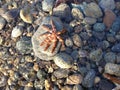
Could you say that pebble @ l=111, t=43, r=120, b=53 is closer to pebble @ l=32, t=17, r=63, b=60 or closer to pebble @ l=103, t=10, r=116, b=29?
pebble @ l=103, t=10, r=116, b=29

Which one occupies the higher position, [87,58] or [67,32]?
[67,32]

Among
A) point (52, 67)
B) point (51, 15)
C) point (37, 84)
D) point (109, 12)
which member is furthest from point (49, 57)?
point (109, 12)

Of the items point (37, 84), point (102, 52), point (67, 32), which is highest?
point (67, 32)

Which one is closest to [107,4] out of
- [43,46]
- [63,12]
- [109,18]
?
[109,18]

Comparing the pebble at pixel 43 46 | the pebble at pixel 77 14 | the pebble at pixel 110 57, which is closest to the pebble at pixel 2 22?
the pebble at pixel 43 46

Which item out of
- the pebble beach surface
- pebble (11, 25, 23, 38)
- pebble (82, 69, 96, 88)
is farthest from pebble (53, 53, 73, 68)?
pebble (11, 25, 23, 38)

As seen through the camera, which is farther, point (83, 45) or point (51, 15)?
point (51, 15)

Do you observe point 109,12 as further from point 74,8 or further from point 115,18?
point 74,8
